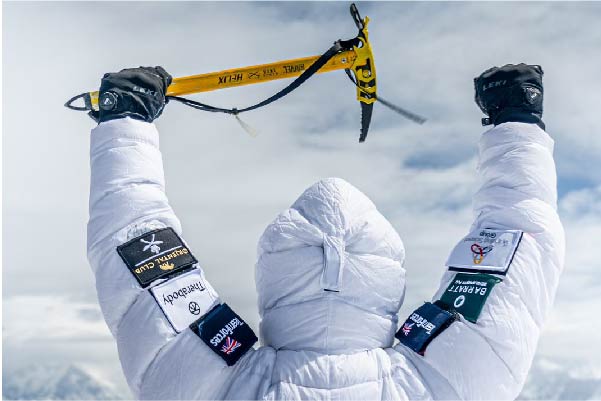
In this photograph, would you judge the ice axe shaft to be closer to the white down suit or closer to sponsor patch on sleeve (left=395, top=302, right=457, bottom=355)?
the white down suit

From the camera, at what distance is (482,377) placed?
346 centimetres

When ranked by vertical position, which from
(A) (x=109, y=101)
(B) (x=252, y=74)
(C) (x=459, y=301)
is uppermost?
(B) (x=252, y=74)

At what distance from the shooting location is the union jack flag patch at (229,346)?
11.3 feet

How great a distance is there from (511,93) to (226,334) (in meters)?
2.25

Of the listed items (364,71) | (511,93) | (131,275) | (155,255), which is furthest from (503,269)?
(364,71)

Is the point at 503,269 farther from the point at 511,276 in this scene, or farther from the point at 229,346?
the point at 229,346

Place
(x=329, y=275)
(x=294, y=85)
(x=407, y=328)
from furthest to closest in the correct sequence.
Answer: (x=294, y=85) < (x=407, y=328) < (x=329, y=275)

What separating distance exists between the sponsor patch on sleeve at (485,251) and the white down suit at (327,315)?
48 mm

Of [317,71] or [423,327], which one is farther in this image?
[317,71]

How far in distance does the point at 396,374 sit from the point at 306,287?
59 cm

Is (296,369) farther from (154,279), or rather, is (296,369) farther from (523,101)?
(523,101)

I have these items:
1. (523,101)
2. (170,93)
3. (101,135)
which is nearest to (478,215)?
(523,101)

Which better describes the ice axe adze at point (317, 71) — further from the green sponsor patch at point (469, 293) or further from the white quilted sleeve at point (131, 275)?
the green sponsor patch at point (469, 293)

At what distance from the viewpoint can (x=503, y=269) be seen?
3725mm
